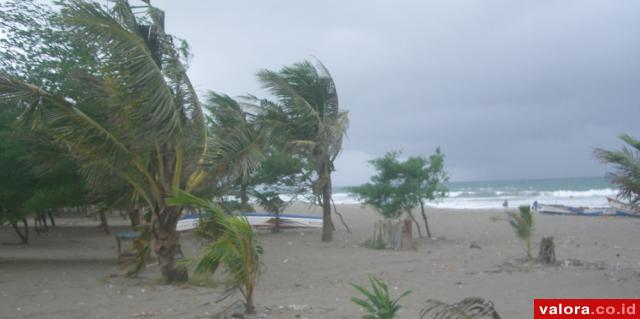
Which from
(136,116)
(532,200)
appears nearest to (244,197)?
(136,116)

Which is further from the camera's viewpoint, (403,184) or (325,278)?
(403,184)

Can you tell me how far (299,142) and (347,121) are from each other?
75.9 inches

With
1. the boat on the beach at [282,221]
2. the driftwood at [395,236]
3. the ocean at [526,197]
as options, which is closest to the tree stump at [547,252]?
the driftwood at [395,236]

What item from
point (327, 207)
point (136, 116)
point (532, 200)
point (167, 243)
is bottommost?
point (167, 243)

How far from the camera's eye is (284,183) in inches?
932

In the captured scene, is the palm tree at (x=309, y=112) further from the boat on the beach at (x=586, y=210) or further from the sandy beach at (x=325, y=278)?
the boat on the beach at (x=586, y=210)

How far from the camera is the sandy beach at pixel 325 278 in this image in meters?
7.79

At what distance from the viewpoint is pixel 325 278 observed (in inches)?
440

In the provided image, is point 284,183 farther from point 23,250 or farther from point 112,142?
point 112,142

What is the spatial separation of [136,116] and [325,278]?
4967mm

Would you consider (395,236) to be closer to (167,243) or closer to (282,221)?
(282,221)

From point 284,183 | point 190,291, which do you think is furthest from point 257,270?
point 284,183

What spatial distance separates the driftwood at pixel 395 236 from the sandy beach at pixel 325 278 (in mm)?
611

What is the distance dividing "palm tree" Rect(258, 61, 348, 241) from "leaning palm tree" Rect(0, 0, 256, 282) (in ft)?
24.7
